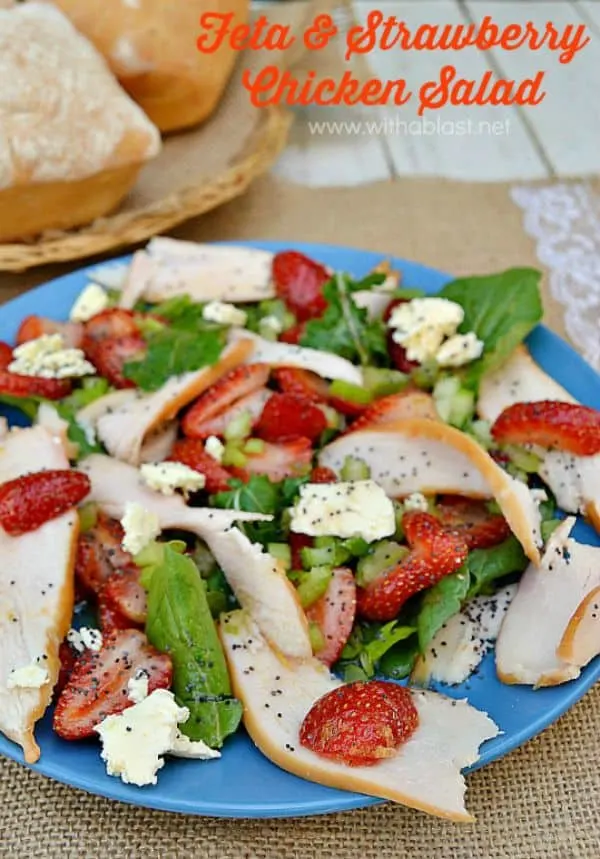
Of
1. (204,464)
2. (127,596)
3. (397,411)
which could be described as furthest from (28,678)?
(397,411)

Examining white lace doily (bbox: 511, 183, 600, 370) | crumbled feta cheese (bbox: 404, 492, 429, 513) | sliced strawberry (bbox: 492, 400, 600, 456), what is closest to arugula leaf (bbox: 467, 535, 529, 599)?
crumbled feta cheese (bbox: 404, 492, 429, 513)

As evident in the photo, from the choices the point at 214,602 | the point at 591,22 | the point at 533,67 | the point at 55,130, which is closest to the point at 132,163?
the point at 55,130

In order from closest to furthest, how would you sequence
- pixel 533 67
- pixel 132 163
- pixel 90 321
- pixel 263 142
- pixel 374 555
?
pixel 374 555 < pixel 90 321 < pixel 132 163 < pixel 263 142 < pixel 533 67

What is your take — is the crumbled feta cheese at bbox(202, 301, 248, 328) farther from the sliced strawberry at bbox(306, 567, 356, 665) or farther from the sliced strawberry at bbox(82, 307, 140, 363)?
the sliced strawberry at bbox(306, 567, 356, 665)

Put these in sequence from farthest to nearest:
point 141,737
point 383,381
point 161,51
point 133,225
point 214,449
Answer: point 161,51, point 133,225, point 383,381, point 214,449, point 141,737

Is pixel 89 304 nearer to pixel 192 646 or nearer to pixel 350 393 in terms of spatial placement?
pixel 350 393

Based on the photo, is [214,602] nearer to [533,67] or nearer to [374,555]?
[374,555]
